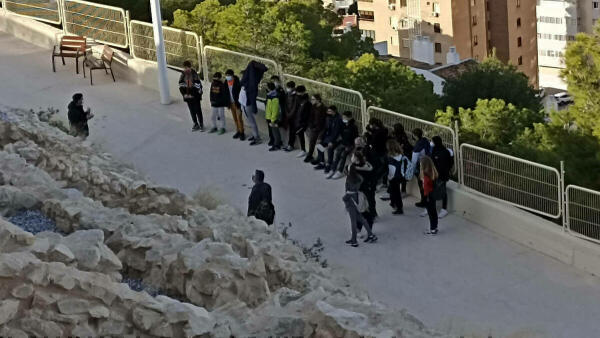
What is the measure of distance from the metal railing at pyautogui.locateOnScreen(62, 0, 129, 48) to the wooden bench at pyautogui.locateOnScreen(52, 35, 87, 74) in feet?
1.73

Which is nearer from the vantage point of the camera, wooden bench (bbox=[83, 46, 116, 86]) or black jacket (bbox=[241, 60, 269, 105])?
black jacket (bbox=[241, 60, 269, 105])

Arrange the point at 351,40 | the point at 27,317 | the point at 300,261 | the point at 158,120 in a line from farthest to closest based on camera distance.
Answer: the point at 351,40 < the point at 158,120 < the point at 300,261 < the point at 27,317

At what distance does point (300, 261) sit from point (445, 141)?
4784mm

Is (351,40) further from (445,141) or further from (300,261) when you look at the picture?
(300,261)

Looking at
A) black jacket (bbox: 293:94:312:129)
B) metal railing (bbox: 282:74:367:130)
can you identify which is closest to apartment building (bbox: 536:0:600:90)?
metal railing (bbox: 282:74:367:130)

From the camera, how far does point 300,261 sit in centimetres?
1087

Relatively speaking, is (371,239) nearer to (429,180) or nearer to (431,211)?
(431,211)

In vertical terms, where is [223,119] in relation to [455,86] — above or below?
above

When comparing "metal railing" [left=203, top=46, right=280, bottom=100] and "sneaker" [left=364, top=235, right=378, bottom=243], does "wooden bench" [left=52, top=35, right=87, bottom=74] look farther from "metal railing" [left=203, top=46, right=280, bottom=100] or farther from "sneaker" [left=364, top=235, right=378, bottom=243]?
"sneaker" [left=364, top=235, right=378, bottom=243]

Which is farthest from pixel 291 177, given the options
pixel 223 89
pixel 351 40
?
pixel 351 40

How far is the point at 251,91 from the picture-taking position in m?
17.8

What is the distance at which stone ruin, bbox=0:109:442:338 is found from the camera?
7.73 m

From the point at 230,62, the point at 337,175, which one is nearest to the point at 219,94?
the point at 230,62

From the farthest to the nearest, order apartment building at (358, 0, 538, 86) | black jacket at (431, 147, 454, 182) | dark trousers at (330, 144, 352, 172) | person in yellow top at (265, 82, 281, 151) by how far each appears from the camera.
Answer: apartment building at (358, 0, 538, 86)
person in yellow top at (265, 82, 281, 151)
dark trousers at (330, 144, 352, 172)
black jacket at (431, 147, 454, 182)
